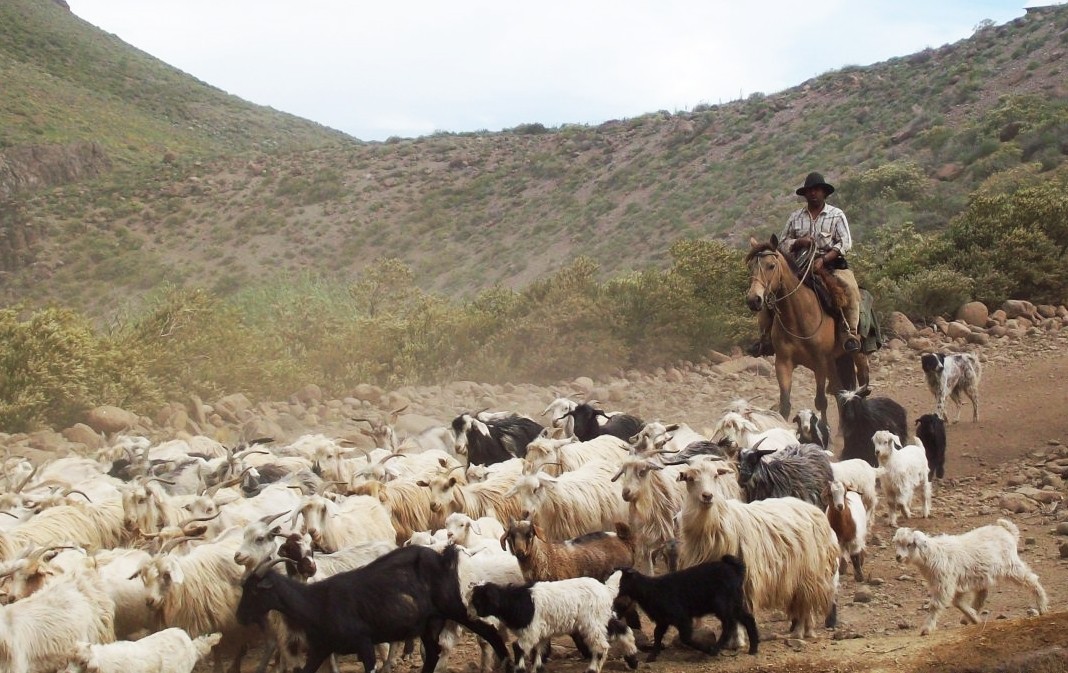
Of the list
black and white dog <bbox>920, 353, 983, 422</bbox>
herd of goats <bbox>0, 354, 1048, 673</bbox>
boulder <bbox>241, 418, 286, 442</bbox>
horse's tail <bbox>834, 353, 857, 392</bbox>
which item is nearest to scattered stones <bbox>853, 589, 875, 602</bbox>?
herd of goats <bbox>0, 354, 1048, 673</bbox>

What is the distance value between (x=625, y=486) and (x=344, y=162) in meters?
38.2

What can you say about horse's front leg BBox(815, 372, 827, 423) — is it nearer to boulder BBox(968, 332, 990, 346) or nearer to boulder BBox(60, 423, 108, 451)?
boulder BBox(968, 332, 990, 346)

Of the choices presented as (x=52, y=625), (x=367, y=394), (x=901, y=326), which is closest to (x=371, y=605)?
(x=52, y=625)

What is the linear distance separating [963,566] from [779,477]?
1494 millimetres

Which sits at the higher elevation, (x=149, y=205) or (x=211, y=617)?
(x=149, y=205)

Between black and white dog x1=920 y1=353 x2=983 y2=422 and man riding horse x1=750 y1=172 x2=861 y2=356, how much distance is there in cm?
180

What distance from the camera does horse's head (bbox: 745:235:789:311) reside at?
10.2 metres

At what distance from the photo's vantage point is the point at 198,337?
16641 millimetres

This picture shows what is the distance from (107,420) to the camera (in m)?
13.9

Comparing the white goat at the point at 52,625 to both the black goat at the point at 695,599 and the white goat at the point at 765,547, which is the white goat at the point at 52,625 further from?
the white goat at the point at 765,547

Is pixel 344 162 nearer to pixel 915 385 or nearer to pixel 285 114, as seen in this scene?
pixel 285 114

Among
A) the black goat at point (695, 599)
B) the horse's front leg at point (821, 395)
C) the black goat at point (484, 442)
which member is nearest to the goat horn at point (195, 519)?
the black goat at point (695, 599)

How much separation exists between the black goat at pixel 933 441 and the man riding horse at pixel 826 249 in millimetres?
1098

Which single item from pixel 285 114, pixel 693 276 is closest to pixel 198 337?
pixel 693 276
